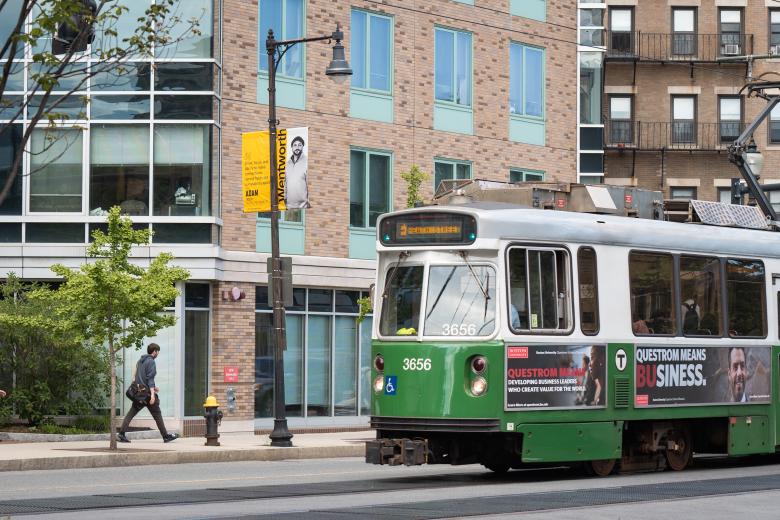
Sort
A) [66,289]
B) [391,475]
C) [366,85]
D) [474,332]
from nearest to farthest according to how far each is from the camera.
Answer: [474,332]
[391,475]
[66,289]
[366,85]

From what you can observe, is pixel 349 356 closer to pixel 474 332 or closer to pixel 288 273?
pixel 288 273

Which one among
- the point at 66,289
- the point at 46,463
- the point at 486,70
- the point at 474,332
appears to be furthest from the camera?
the point at 486,70

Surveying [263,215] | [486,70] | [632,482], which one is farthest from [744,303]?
[486,70]

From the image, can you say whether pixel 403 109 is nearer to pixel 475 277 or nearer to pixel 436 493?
pixel 475 277

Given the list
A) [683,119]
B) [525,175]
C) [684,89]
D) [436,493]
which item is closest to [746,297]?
[436,493]

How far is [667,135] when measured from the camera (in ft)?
156

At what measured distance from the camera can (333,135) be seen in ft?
108

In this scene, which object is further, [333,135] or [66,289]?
[333,135]

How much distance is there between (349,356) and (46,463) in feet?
40.4

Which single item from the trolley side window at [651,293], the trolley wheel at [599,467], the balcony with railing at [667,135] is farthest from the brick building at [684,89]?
the trolley wheel at [599,467]

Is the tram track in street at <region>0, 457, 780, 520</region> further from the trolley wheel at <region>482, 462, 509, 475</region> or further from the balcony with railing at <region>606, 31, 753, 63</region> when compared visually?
the balcony with railing at <region>606, 31, 753, 63</region>

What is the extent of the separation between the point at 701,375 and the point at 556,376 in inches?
117

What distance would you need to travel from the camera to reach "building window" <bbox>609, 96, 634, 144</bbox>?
47.5 metres

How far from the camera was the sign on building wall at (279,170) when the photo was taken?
90.0 ft
